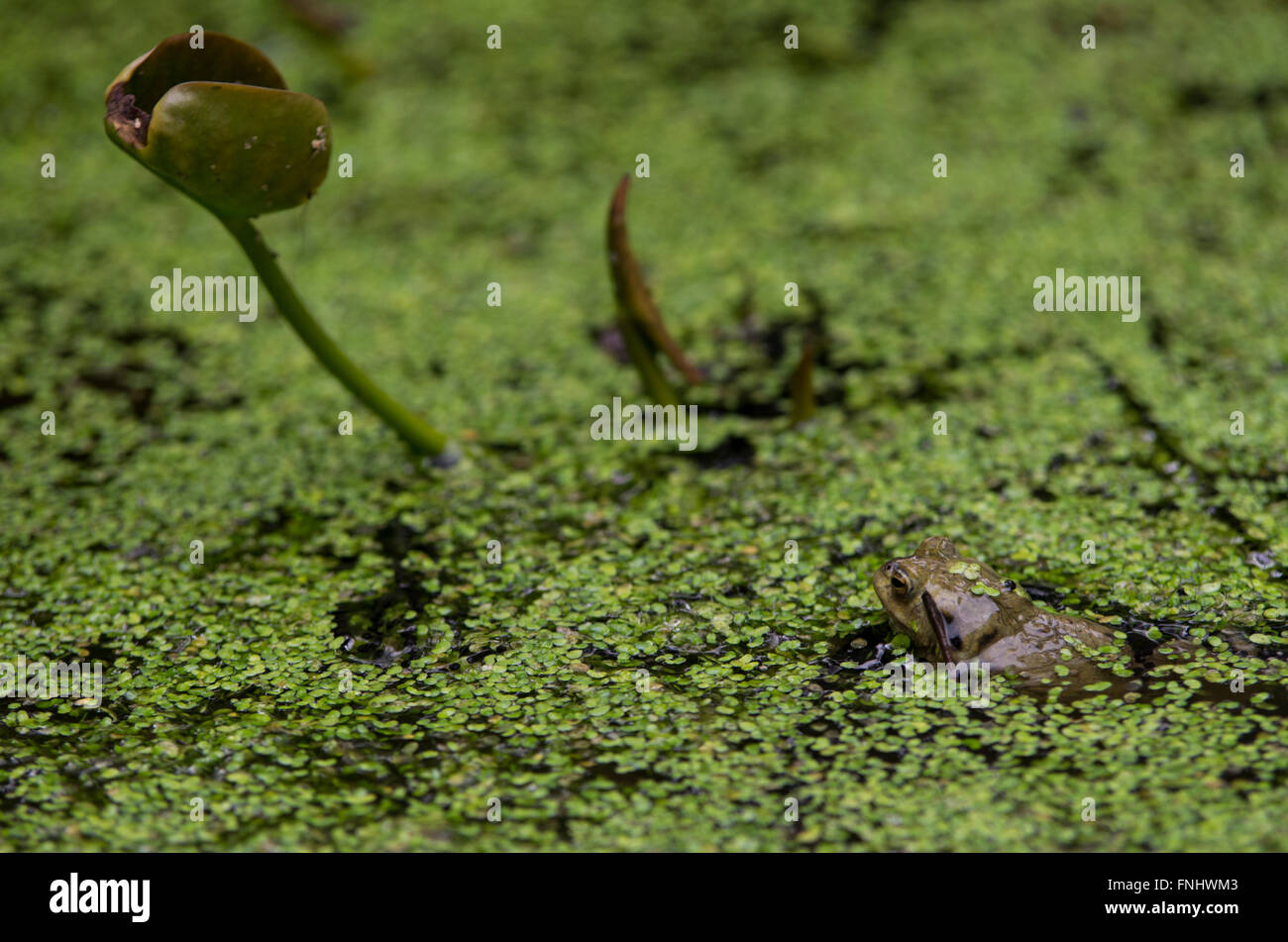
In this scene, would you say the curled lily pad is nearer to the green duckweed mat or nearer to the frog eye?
the green duckweed mat

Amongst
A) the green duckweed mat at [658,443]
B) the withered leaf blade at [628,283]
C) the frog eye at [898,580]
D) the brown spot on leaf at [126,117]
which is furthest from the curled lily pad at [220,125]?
the frog eye at [898,580]

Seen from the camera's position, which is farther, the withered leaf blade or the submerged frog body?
the withered leaf blade

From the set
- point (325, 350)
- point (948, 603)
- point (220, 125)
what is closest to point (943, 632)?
point (948, 603)

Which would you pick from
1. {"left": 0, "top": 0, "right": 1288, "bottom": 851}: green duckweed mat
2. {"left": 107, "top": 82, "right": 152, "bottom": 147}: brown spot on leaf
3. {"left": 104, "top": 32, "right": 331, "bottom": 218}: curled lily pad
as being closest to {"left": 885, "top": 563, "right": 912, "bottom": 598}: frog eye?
{"left": 0, "top": 0, "right": 1288, "bottom": 851}: green duckweed mat

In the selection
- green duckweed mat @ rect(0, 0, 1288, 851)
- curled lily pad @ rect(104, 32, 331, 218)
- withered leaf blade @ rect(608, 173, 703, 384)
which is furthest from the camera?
withered leaf blade @ rect(608, 173, 703, 384)

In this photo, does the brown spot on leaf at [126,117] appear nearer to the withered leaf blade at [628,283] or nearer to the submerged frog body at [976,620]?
the withered leaf blade at [628,283]
